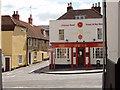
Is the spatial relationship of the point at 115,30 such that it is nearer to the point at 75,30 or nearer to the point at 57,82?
the point at 57,82

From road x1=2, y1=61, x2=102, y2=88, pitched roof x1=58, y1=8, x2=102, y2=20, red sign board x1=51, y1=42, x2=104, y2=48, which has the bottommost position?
road x1=2, y1=61, x2=102, y2=88

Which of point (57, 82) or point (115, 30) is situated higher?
point (115, 30)

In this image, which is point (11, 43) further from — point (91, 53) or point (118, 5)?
point (118, 5)

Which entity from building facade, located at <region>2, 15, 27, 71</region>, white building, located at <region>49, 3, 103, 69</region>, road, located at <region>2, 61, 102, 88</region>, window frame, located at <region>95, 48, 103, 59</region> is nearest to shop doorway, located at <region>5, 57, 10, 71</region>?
building facade, located at <region>2, 15, 27, 71</region>

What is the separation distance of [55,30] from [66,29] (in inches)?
55.3

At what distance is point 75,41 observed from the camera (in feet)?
88.9

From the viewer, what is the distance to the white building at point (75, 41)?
26.8 meters

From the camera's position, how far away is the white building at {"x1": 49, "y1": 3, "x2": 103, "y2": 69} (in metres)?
26.8

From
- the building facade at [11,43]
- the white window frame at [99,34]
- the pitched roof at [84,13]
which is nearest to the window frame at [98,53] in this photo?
the white window frame at [99,34]

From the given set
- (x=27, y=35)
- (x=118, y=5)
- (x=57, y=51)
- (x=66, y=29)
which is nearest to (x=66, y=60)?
(x=57, y=51)

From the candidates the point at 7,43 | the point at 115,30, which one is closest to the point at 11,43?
the point at 7,43

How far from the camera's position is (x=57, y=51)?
91.3 feet

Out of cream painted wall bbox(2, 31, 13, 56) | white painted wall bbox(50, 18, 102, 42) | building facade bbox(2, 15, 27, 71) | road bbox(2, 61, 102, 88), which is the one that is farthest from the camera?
cream painted wall bbox(2, 31, 13, 56)

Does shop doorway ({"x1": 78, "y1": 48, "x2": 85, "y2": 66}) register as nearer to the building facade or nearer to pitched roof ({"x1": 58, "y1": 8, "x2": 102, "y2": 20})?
pitched roof ({"x1": 58, "y1": 8, "x2": 102, "y2": 20})
